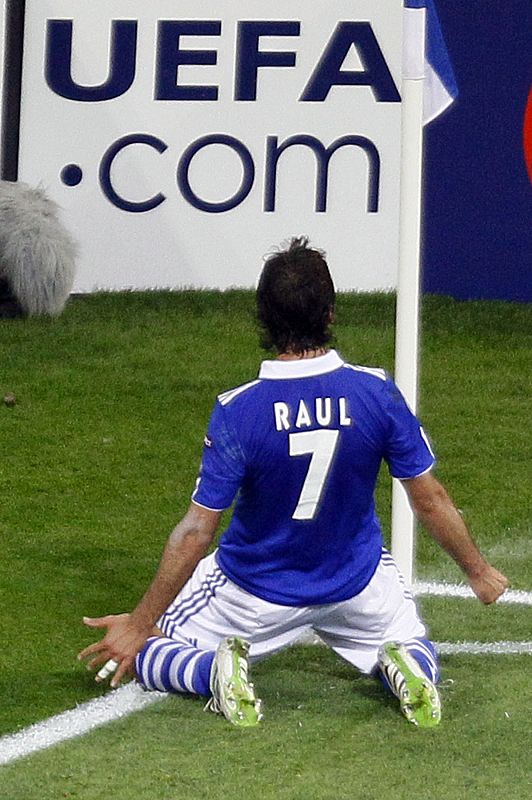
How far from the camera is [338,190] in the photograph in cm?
948

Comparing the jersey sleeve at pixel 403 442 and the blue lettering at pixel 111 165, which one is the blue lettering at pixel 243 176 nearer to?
the blue lettering at pixel 111 165

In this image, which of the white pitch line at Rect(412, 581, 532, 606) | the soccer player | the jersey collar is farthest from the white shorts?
the white pitch line at Rect(412, 581, 532, 606)

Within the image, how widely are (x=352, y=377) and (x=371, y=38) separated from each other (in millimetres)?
5726

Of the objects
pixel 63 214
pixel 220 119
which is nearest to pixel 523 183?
pixel 220 119

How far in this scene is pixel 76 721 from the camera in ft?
13.8

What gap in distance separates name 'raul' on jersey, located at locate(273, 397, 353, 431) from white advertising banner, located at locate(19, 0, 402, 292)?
548 centimetres

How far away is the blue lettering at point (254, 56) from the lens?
9.49 meters

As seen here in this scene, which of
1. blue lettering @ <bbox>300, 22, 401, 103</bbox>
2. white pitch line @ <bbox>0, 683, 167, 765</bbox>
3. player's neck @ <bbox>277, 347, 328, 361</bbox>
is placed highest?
blue lettering @ <bbox>300, 22, 401, 103</bbox>

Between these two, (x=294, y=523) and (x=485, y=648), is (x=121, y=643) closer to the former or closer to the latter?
(x=294, y=523)

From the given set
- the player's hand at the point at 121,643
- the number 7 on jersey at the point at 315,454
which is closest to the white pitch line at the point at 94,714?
the player's hand at the point at 121,643

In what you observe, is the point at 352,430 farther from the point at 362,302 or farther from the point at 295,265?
the point at 362,302

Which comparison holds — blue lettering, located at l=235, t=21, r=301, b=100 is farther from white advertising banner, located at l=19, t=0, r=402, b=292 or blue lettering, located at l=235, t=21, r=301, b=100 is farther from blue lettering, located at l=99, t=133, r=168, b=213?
blue lettering, located at l=99, t=133, r=168, b=213

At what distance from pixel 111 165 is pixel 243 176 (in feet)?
2.49

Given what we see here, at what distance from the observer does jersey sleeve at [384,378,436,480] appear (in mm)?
4062
